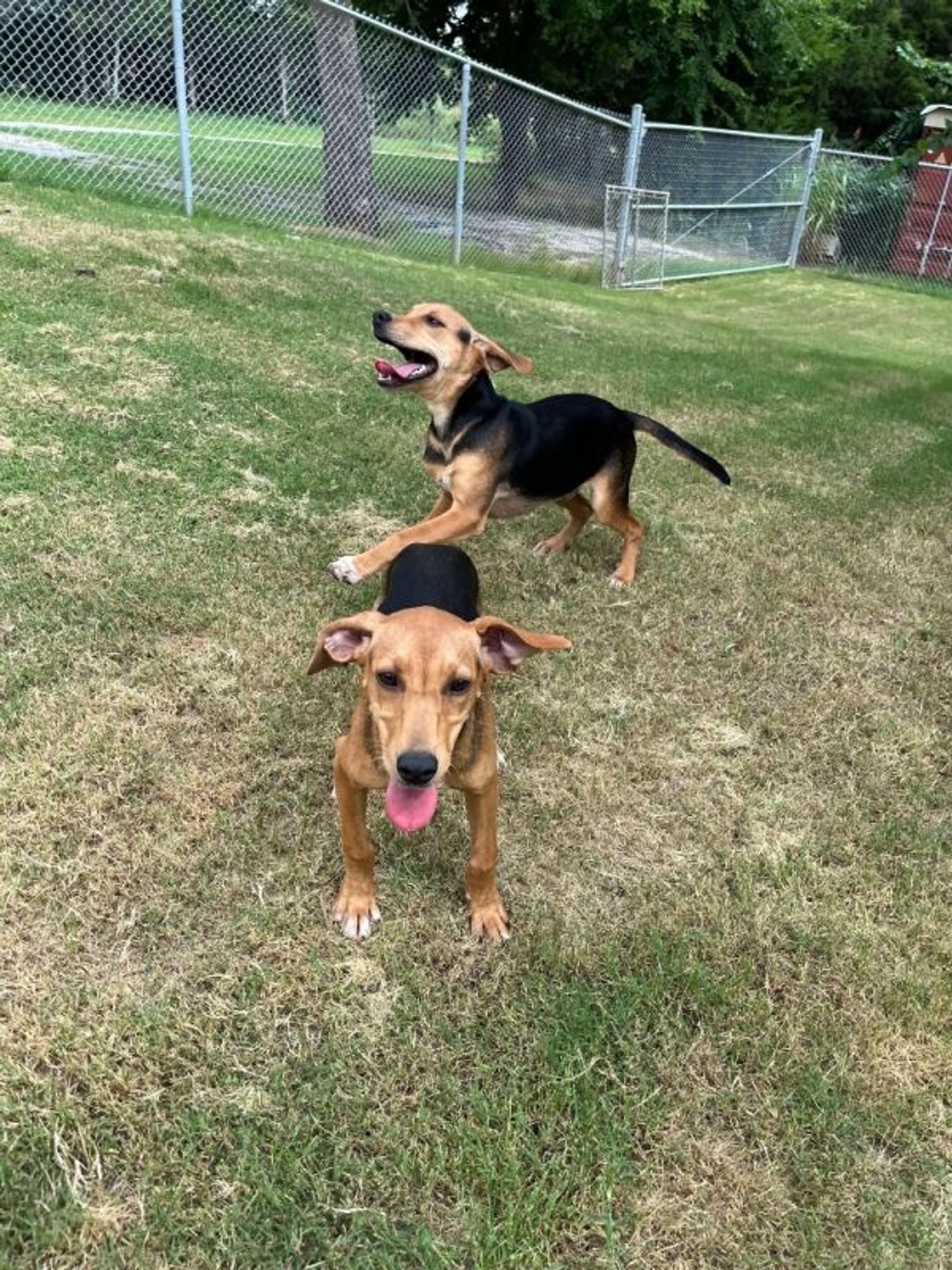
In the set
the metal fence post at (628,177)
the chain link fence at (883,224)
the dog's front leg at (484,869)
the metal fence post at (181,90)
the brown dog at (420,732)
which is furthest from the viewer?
the chain link fence at (883,224)

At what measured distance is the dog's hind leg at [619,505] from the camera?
474cm

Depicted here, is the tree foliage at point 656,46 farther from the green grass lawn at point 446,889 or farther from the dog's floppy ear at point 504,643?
the dog's floppy ear at point 504,643

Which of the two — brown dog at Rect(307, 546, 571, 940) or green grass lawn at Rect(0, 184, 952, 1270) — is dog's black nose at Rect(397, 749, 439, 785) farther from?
green grass lawn at Rect(0, 184, 952, 1270)

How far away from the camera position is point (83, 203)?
939cm

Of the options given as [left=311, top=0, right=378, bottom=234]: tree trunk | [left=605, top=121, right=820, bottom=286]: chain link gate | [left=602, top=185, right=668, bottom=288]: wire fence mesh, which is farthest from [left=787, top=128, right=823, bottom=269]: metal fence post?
[left=311, top=0, right=378, bottom=234]: tree trunk

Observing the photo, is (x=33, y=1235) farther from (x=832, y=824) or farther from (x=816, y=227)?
(x=816, y=227)

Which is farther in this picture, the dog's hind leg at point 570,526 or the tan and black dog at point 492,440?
the dog's hind leg at point 570,526

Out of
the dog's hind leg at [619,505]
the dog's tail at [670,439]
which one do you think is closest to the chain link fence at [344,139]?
the dog's tail at [670,439]

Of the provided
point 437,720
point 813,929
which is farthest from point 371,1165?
point 813,929

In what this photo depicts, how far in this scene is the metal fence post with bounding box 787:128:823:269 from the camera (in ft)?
65.7

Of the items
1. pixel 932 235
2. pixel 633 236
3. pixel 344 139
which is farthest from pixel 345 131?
pixel 932 235

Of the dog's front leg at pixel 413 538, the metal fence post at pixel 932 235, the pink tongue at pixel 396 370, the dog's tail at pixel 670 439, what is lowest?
the metal fence post at pixel 932 235

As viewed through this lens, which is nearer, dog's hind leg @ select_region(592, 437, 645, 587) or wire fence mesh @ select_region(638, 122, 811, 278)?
dog's hind leg @ select_region(592, 437, 645, 587)

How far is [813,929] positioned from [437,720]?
1379 mm
